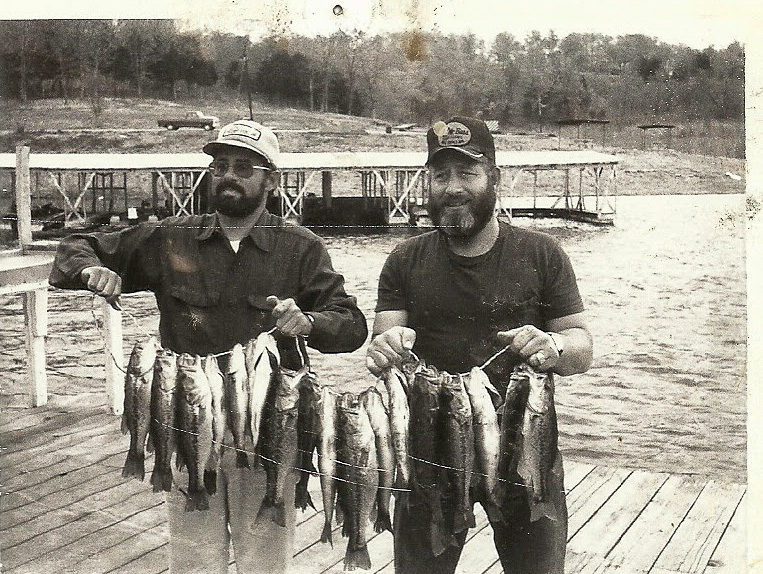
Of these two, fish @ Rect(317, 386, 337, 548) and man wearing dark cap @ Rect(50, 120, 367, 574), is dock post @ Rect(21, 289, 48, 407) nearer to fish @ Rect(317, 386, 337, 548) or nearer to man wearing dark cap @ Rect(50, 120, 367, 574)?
man wearing dark cap @ Rect(50, 120, 367, 574)

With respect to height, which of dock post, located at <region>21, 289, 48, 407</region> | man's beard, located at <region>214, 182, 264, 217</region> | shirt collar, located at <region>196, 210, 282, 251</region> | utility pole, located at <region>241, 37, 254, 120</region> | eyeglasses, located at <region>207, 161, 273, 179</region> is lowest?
dock post, located at <region>21, 289, 48, 407</region>

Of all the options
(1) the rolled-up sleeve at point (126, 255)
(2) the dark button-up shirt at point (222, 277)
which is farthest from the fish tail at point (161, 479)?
(1) the rolled-up sleeve at point (126, 255)

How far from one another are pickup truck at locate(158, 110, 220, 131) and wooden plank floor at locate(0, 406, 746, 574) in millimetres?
1311

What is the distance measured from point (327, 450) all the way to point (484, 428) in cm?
66

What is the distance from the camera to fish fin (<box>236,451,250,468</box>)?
3.85m

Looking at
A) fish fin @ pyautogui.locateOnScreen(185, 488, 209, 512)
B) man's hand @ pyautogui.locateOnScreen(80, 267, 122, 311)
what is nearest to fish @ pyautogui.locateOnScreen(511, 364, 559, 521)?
fish fin @ pyautogui.locateOnScreen(185, 488, 209, 512)

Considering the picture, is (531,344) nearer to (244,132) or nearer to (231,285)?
(231,285)

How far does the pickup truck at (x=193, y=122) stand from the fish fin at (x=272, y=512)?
5.29 feet

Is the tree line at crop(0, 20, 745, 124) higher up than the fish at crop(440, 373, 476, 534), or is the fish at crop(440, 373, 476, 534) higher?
the tree line at crop(0, 20, 745, 124)

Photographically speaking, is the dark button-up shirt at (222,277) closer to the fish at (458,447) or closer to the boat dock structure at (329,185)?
the boat dock structure at (329,185)

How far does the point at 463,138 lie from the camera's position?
3816 mm

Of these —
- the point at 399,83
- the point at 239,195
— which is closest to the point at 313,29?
the point at 399,83

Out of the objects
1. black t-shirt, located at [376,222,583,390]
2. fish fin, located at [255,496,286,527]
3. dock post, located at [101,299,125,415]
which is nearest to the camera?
black t-shirt, located at [376,222,583,390]

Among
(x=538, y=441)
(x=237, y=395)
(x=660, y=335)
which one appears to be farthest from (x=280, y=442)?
(x=660, y=335)
